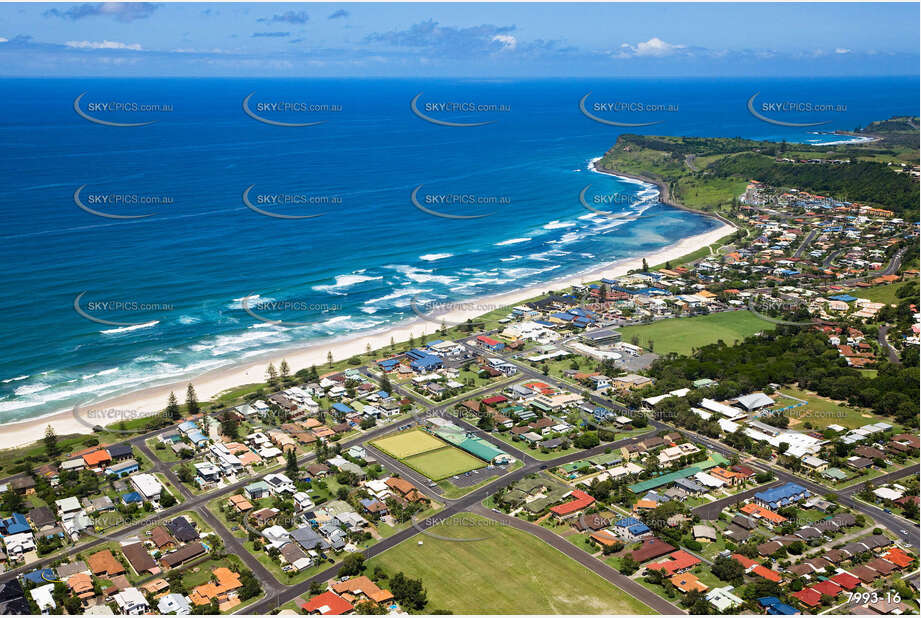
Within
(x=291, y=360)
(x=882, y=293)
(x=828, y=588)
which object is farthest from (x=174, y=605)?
(x=882, y=293)

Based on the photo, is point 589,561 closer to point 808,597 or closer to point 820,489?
point 808,597

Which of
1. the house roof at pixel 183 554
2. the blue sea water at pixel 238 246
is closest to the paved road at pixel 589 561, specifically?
the house roof at pixel 183 554

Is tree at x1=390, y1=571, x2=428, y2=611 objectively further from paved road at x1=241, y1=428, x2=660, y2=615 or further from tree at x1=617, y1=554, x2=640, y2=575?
tree at x1=617, y1=554, x2=640, y2=575

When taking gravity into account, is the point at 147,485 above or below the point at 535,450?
below

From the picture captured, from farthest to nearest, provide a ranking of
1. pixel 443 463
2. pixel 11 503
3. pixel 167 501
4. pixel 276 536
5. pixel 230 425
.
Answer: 1. pixel 230 425
2. pixel 443 463
3. pixel 167 501
4. pixel 11 503
5. pixel 276 536

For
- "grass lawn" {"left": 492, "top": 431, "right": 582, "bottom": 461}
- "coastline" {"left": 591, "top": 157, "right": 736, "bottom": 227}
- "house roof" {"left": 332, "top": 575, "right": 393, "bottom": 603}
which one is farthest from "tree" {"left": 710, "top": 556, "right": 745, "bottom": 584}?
"coastline" {"left": 591, "top": 157, "right": 736, "bottom": 227}

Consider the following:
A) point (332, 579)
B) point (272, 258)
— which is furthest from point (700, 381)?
point (272, 258)
